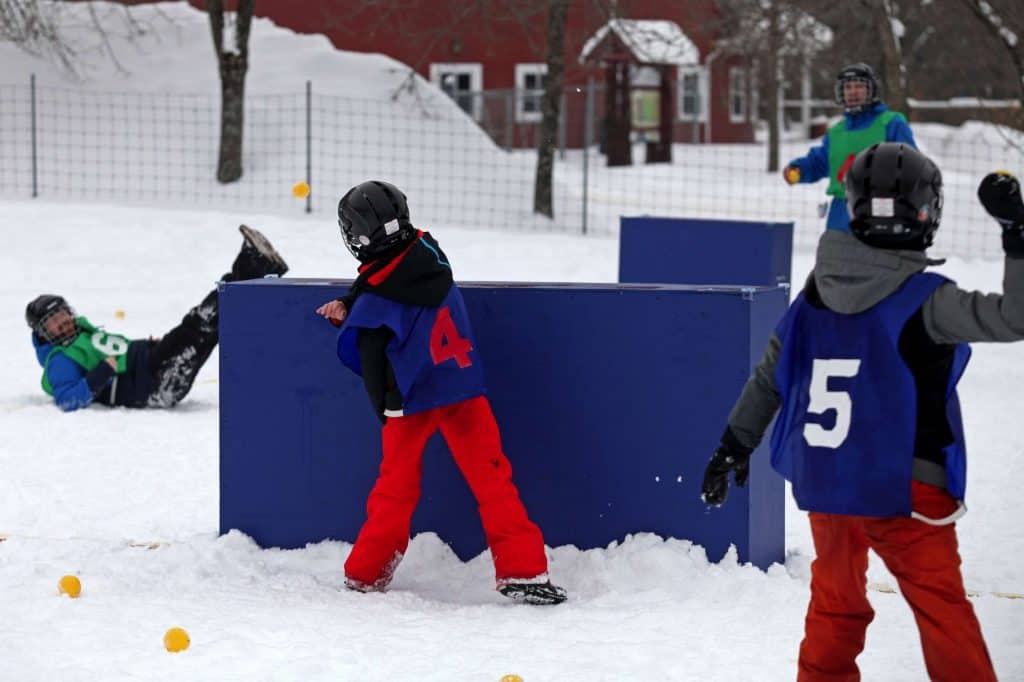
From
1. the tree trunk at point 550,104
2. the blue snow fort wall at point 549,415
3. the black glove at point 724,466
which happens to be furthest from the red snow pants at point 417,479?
the tree trunk at point 550,104

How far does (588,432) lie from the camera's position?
5434 mm

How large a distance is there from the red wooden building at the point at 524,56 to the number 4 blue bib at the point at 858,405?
17159mm

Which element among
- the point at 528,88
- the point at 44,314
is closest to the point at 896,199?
the point at 44,314

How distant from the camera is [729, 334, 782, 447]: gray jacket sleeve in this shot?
3.71 m

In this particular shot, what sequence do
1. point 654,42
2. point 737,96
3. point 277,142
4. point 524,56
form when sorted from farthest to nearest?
point 737,96
point 524,56
point 654,42
point 277,142

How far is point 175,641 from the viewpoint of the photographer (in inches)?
175

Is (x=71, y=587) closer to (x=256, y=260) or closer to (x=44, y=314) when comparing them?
(x=256, y=260)

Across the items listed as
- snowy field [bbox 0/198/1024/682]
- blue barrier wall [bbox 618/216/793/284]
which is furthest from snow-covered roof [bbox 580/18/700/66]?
snowy field [bbox 0/198/1024/682]

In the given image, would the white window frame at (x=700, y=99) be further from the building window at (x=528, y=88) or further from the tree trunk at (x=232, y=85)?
the tree trunk at (x=232, y=85)

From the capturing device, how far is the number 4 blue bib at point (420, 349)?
502cm

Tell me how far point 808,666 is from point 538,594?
1497mm

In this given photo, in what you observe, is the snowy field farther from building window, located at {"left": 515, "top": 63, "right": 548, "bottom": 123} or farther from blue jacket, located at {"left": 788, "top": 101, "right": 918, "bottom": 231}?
building window, located at {"left": 515, "top": 63, "right": 548, "bottom": 123}

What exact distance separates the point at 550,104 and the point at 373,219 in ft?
43.1

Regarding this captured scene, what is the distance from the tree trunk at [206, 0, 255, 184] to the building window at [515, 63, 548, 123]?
1188 cm
